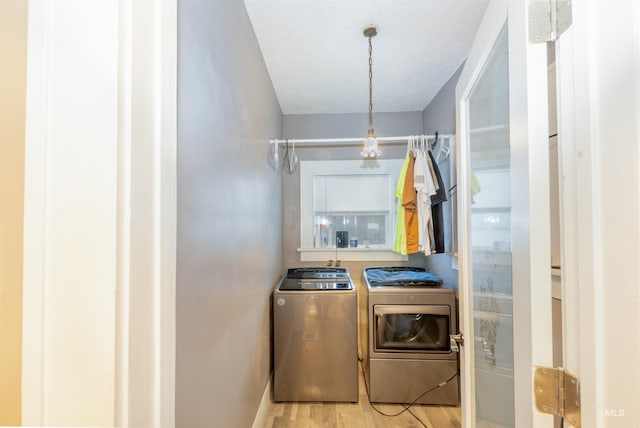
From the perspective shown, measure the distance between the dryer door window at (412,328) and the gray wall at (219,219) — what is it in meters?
0.90

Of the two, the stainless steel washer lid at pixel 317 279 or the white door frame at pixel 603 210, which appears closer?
the white door frame at pixel 603 210

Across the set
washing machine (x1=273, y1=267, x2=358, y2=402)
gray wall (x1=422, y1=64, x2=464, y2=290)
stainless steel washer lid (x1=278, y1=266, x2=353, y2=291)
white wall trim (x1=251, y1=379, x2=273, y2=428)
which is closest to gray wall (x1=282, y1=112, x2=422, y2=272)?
stainless steel washer lid (x1=278, y1=266, x2=353, y2=291)

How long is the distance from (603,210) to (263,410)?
81.0 inches

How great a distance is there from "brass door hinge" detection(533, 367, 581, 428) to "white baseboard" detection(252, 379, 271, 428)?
1.55 metres

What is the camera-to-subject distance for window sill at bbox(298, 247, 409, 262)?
9.00ft

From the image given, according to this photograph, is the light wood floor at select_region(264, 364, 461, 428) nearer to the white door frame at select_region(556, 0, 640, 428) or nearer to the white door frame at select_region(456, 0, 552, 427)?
the white door frame at select_region(456, 0, 552, 427)

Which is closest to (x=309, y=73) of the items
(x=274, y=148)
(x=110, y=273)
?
(x=274, y=148)

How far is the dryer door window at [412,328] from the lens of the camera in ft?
6.48

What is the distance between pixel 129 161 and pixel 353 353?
6.55 feet

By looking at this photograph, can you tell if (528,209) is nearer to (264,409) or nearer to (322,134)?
(264,409)

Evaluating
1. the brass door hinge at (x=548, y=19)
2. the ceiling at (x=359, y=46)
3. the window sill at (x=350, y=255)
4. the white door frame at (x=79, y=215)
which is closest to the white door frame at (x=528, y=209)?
the brass door hinge at (x=548, y=19)

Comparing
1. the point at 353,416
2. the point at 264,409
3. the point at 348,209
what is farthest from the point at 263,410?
the point at 348,209

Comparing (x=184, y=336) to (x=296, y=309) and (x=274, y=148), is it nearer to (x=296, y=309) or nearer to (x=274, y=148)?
(x=296, y=309)

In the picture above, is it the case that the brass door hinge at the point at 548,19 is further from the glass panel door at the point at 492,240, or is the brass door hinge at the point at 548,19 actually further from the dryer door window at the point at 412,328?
the dryer door window at the point at 412,328
